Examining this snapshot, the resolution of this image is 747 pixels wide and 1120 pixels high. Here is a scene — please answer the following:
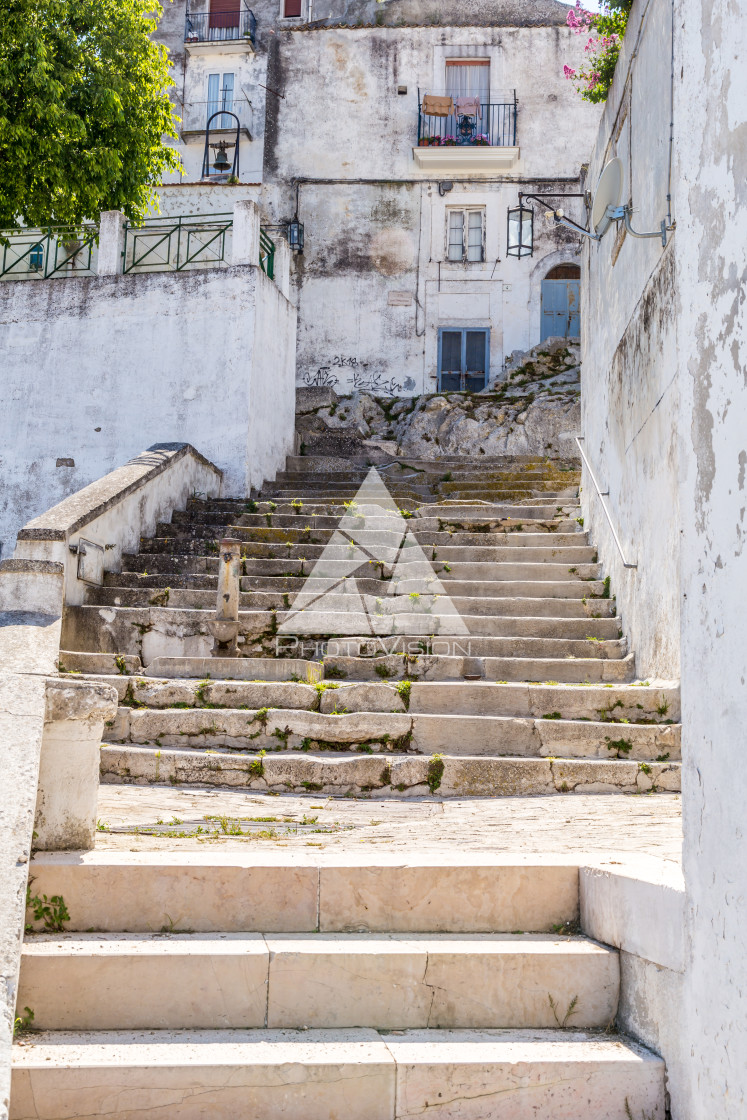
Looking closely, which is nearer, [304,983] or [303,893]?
[304,983]

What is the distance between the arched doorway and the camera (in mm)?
19359

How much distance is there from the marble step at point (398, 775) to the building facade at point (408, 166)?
555 inches

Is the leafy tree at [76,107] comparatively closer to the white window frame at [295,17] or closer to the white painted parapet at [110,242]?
the white painted parapet at [110,242]

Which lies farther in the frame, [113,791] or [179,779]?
[179,779]

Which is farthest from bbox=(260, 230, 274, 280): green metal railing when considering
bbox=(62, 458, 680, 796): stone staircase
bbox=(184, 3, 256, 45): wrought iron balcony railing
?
bbox=(184, 3, 256, 45): wrought iron balcony railing

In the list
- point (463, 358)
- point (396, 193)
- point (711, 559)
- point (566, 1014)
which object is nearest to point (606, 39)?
point (711, 559)

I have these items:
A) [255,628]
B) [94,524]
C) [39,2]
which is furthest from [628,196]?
[39,2]

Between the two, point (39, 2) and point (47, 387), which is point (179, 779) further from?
point (39, 2)

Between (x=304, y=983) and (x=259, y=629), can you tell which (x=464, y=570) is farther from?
(x=304, y=983)

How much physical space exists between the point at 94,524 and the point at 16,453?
4280 mm

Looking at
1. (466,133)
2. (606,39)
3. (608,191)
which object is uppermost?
(466,133)

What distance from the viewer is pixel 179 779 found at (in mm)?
5898

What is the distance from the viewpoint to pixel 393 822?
194 inches

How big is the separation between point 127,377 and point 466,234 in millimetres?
10019
